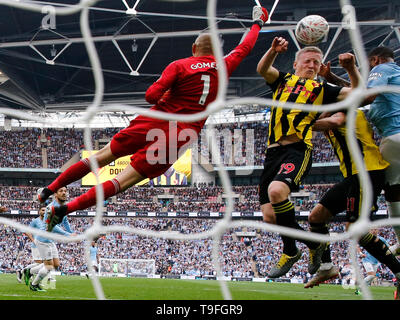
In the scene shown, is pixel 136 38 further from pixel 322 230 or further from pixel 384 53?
pixel 322 230

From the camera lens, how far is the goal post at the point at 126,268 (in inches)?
816

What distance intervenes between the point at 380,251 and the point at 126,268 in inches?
734

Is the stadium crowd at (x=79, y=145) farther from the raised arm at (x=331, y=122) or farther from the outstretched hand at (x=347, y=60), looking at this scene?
the outstretched hand at (x=347, y=60)

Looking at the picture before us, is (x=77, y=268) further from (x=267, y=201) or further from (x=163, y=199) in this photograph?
(x=267, y=201)

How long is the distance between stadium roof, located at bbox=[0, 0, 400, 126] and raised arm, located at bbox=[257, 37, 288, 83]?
29.9 ft

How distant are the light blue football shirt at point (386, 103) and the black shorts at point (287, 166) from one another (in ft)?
2.08

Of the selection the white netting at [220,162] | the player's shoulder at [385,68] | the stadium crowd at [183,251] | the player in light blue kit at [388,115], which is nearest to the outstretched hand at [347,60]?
the white netting at [220,162]

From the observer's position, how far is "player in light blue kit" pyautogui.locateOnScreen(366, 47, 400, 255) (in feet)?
11.4

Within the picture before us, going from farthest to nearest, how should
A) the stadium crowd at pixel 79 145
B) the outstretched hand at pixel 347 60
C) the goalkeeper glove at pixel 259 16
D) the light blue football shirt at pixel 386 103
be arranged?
1. the stadium crowd at pixel 79 145
2. the goalkeeper glove at pixel 259 16
3. the light blue football shirt at pixel 386 103
4. the outstretched hand at pixel 347 60

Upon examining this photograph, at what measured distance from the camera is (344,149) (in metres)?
3.87

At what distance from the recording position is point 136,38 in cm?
1778

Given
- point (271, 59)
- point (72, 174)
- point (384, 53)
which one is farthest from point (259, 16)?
point (72, 174)
